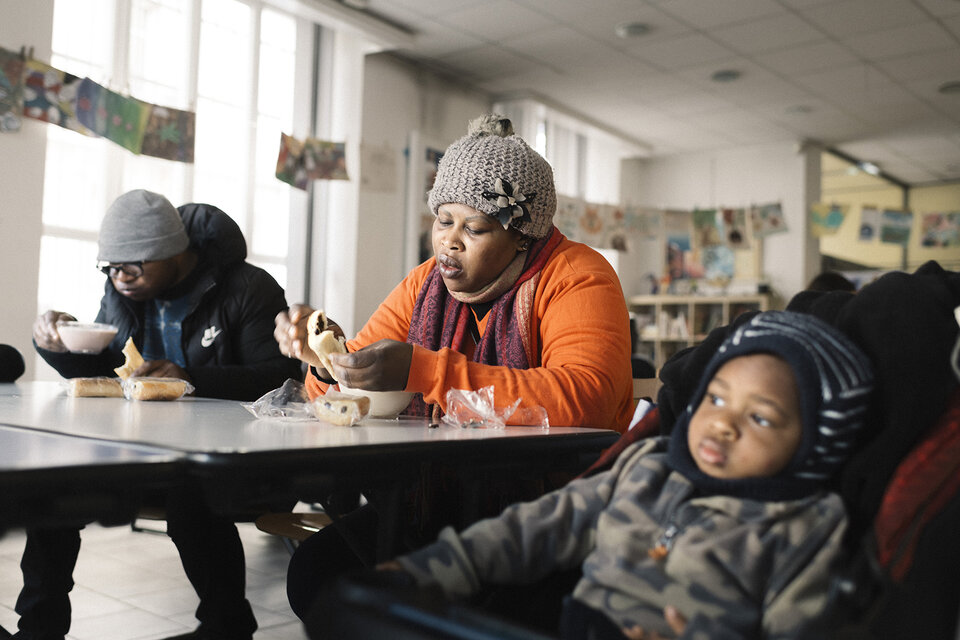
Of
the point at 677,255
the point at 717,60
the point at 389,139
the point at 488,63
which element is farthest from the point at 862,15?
the point at 677,255

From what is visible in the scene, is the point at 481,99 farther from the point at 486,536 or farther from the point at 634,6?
the point at 486,536

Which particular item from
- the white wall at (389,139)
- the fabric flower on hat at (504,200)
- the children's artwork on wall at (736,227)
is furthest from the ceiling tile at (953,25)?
the fabric flower on hat at (504,200)

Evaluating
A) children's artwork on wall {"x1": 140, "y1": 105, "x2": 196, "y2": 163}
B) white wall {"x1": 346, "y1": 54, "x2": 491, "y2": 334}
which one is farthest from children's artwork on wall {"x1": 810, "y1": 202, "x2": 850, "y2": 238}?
children's artwork on wall {"x1": 140, "y1": 105, "x2": 196, "y2": 163}

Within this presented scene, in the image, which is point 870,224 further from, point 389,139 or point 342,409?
point 342,409

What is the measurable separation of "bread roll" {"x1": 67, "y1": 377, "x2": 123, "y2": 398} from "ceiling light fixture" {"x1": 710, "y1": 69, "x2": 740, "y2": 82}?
213 inches

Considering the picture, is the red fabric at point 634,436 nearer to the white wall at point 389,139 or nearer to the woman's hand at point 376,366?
the woman's hand at point 376,366

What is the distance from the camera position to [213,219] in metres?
2.65

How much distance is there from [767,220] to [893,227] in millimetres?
953

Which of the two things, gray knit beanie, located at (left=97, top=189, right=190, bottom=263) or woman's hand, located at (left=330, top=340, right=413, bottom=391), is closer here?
woman's hand, located at (left=330, top=340, right=413, bottom=391)

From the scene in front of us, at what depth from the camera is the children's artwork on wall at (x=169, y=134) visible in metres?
4.03

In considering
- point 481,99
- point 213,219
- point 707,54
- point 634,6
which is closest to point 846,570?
point 213,219

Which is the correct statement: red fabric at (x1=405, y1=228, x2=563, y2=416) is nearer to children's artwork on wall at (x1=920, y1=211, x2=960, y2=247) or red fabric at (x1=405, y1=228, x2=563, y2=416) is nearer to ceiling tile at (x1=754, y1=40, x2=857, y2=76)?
ceiling tile at (x1=754, y1=40, x2=857, y2=76)

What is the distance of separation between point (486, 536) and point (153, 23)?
446 centimetres

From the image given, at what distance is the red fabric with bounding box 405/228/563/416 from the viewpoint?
1752mm
